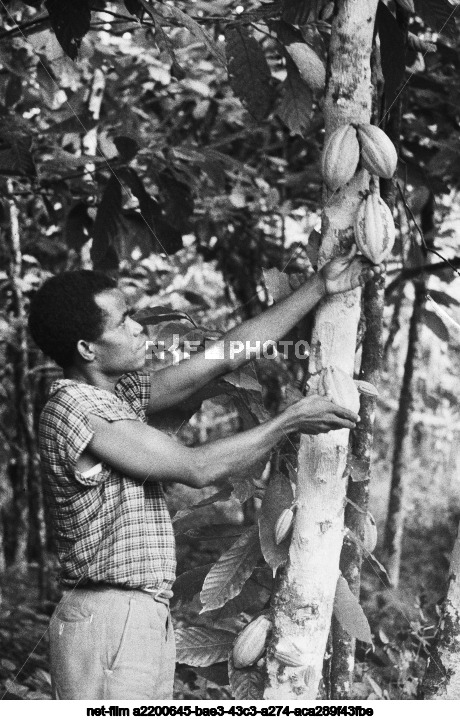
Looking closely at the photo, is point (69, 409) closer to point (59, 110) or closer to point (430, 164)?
point (430, 164)

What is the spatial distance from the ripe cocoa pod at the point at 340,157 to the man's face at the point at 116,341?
1.69 feet


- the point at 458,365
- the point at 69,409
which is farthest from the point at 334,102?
the point at 458,365

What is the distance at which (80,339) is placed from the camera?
5.54 ft

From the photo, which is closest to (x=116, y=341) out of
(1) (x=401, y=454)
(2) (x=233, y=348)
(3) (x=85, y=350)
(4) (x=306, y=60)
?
(3) (x=85, y=350)

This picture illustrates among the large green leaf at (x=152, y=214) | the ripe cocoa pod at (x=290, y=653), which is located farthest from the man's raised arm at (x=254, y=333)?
the large green leaf at (x=152, y=214)

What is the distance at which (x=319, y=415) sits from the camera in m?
1.56

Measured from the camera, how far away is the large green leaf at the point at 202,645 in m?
1.83

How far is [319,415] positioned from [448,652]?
0.78 m

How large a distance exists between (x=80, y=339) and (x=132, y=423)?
0.23 metres

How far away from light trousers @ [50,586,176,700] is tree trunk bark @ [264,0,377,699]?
0.26 metres

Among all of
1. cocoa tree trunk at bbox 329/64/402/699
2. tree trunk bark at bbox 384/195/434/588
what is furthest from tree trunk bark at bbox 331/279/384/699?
tree trunk bark at bbox 384/195/434/588

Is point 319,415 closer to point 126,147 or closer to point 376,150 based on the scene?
point 376,150

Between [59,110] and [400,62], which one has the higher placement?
[59,110]

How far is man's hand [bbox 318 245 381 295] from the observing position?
5.39ft
